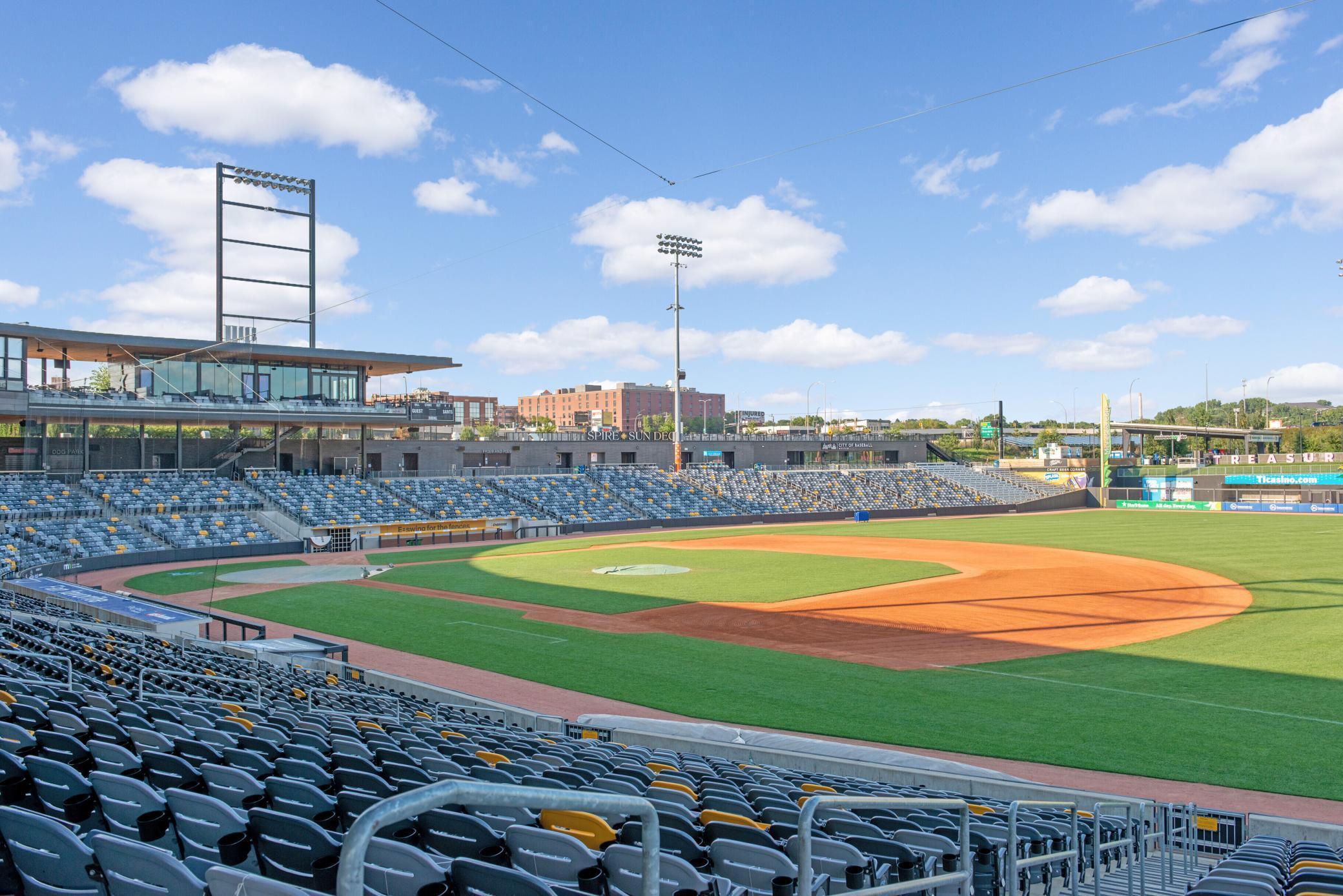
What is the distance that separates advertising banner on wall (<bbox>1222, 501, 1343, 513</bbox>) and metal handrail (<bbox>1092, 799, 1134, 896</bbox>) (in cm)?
7833

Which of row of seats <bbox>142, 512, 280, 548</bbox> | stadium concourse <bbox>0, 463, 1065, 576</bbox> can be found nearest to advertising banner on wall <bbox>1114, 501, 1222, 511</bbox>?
stadium concourse <bbox>0, 463, 1065, 576</bbox>

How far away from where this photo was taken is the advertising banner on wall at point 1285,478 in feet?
258

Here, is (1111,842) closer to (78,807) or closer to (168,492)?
(78,807)

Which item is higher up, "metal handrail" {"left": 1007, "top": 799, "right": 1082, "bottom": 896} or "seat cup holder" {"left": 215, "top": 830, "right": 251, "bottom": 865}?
"seat cup holder" {"left": 215, "top": 830, "right": 251, "bottom": 865}

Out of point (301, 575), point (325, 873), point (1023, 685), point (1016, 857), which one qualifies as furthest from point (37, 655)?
point (301, 575)

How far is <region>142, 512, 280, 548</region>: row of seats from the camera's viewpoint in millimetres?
47562

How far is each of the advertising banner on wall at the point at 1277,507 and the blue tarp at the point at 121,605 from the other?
274 feet

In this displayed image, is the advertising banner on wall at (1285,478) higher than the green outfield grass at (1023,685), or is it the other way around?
the advertising banner on wall at (1285,478)

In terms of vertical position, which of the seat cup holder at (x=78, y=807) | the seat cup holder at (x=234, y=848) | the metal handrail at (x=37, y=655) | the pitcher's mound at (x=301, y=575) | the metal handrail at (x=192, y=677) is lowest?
the pitcher's mound at (x=301, y=575)

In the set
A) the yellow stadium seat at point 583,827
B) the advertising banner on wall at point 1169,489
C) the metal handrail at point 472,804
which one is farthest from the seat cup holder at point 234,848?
the advertising banner on wall at point 1169,489

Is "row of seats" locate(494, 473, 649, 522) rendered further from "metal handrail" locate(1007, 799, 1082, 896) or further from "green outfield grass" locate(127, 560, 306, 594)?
"metal handrail" locate(1007, 799, 1082, 896)

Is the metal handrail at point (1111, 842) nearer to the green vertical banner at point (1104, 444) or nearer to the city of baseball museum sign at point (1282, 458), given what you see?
the green vertical banner at point (1104, 444)

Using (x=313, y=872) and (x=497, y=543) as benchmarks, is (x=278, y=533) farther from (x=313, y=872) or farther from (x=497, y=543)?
(x=313, y=872)

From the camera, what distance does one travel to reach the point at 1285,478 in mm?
81375
